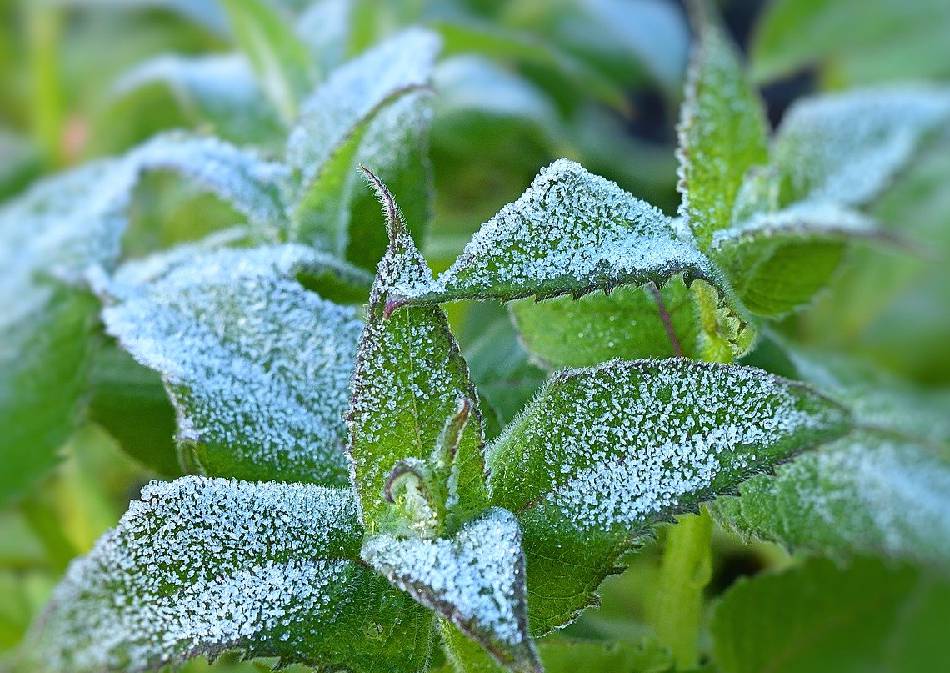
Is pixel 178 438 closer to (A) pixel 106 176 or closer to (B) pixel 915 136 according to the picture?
(A) pixel 106 176

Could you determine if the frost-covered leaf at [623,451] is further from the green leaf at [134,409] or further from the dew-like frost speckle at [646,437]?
the green leaf at [134,409]

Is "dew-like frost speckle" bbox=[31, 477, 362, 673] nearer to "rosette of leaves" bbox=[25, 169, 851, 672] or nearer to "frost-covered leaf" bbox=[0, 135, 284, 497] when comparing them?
"rosette of leaves" bbox=[25, 169, 851, 672]

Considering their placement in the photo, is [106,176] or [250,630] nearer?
[250,630]

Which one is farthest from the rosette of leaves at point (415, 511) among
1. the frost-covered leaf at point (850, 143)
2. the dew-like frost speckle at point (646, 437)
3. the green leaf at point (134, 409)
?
the frost-covered leaf at point (850, 143)

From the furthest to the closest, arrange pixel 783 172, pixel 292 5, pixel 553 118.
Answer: pixel 292 5
pixel 553 118
pixel 783 172

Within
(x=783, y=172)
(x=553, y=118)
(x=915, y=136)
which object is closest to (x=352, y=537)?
(x=783, y=172)

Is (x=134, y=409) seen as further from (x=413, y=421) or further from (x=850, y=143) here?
(x=850, y=143)
